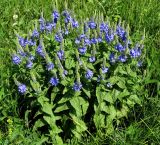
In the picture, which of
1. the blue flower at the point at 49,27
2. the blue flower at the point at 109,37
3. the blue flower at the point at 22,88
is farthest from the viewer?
the blue flower at the point at 49,27

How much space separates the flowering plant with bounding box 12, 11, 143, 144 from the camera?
292 cm

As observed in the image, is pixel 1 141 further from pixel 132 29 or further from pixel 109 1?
pixel 109 1

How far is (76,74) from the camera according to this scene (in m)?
2.84

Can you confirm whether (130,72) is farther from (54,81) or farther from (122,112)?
(54,81)

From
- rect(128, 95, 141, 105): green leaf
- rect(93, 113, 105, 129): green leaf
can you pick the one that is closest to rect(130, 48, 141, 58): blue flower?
rect(128, 95, 141, 105): green leaf

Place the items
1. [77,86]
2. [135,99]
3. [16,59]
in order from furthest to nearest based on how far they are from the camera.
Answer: [135,99], [16,59], [77,86]

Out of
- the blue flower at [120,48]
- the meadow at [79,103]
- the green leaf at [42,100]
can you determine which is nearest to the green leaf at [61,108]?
the meadow at [79,103]

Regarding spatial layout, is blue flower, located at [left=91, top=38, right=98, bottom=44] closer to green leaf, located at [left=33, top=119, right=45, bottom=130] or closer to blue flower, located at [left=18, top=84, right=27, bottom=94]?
blue flower, located at [left=18, top=84, right=27, bottom=94]

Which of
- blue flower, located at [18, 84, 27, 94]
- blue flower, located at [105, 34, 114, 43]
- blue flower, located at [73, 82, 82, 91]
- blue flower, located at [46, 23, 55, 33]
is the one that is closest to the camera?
blue flower, located at [73, 82, 82, 91]

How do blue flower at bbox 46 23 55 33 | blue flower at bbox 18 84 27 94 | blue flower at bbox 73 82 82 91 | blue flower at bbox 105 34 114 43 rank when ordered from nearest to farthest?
blue flower at bbox 73 82 82 91 < blue flower at bbox 18 84 27 94 < blue flower at bbox 105 34 114 43 < blue flower at bbox 46 23 55 33

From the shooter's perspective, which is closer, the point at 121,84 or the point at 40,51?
the point at 40,51

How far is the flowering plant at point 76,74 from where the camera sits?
292 cm

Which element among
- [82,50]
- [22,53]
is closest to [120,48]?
[82,50]

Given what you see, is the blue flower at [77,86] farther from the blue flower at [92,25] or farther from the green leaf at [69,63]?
the blue flower at [92,25]
